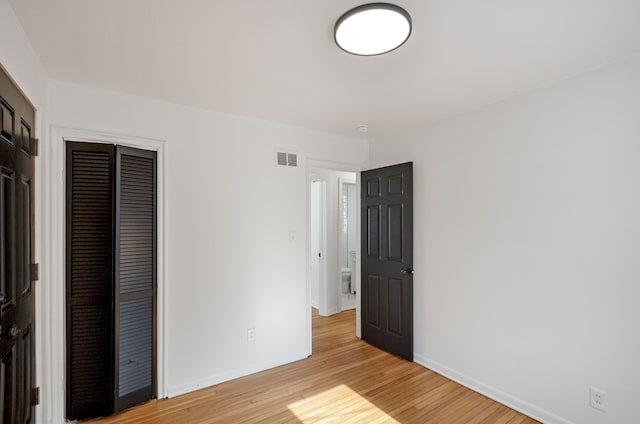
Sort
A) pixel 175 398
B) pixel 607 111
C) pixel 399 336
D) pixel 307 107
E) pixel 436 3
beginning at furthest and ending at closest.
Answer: pixel 399 336 < pixel 307 107 < pixel 175 398 < pixel 607 111 < pixel 436 3

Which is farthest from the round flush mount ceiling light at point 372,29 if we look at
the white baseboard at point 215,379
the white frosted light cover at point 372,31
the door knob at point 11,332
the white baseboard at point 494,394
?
the white baseboard at point 215,379

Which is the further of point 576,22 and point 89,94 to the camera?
point 89,94

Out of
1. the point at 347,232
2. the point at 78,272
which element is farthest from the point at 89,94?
the point at 347,232

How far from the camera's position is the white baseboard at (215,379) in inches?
104

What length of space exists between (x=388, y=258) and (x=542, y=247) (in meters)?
1.54

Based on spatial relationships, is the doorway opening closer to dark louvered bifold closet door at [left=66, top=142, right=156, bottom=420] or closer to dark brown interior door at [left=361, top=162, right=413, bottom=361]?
dark brown interior door at [left=361, top=162, right=413, bottom=361]

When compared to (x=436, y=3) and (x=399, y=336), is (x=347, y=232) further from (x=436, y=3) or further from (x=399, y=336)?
(x=436, y=3)

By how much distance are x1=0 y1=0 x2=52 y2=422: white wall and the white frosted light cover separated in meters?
1.68

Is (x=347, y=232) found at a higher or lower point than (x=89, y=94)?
lower

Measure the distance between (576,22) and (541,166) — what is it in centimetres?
106

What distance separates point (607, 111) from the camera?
204 centimetres

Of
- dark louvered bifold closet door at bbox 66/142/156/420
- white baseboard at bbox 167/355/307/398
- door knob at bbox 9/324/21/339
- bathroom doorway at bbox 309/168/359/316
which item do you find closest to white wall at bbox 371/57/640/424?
white baseboard at bbox 167/355/307/398

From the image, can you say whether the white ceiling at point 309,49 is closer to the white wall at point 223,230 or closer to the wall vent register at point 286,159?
the white wall at point 223,230

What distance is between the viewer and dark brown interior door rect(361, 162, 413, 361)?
3.34 m
